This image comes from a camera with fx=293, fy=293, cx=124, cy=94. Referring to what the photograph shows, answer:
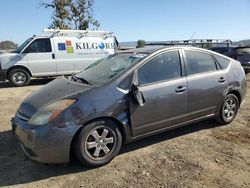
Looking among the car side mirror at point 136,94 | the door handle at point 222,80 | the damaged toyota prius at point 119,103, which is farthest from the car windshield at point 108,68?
the door handle at point 222,80

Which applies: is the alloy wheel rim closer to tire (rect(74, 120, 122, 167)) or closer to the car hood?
tire (rect(74, 120, 122, 167))

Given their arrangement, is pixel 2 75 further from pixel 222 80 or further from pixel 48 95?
pixel 222 80

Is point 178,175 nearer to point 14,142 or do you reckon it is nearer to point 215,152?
point 215,152

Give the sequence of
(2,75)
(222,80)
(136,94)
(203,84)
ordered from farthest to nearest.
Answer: (2,75)
(222,80)
(203,84)
(136,94)

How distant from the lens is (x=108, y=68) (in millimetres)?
4605

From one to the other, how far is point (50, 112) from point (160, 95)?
62.4 inches

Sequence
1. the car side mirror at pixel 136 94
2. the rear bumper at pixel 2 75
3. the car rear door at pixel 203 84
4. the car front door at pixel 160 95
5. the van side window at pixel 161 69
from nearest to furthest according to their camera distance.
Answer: the car side mirror at pixel 136 94 < the car front door at pixel 160 95 < the van side window at pixel 161 69 < the car rear door at pixel 203 84 < the rear bumper at pixel 2 75

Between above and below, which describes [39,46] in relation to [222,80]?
above

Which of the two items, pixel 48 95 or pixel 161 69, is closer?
pixel 48 95

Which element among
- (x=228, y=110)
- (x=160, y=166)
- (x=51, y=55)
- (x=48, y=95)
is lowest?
(x=160, y=166)

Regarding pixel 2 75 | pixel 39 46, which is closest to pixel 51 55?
pixel 39 46

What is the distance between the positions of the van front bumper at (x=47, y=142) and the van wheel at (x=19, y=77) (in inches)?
304

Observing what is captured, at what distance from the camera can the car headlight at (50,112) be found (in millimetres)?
3576

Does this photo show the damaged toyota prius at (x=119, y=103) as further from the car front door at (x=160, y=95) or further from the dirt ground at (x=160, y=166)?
the dirt ground at (x=160, y=166)
